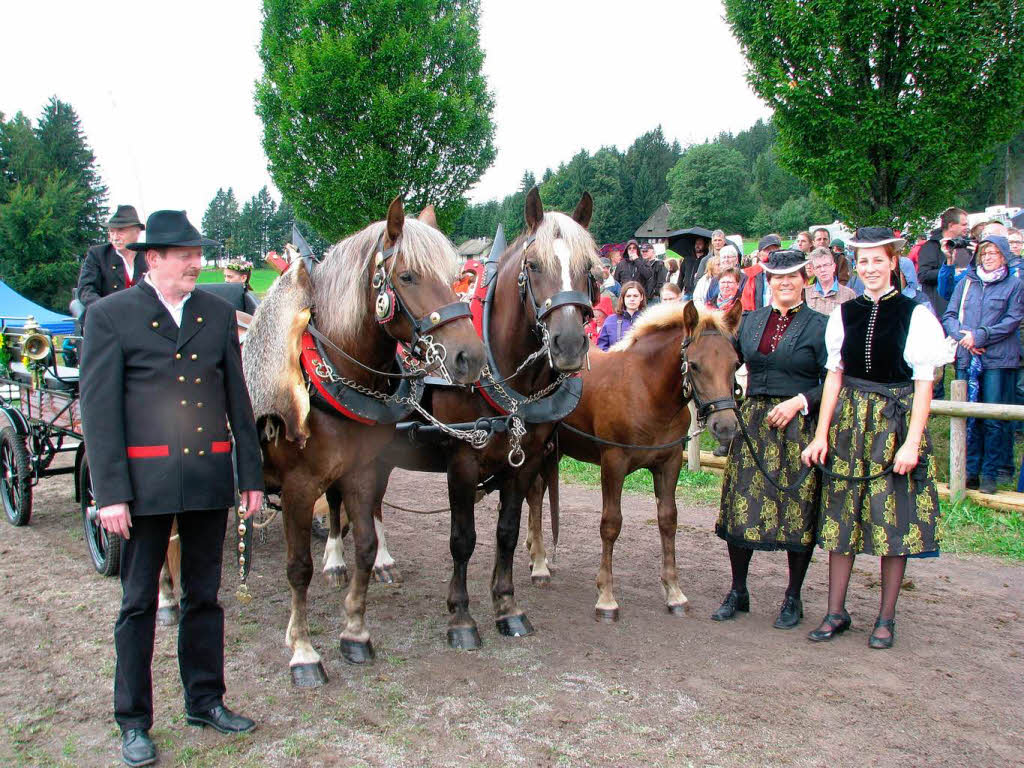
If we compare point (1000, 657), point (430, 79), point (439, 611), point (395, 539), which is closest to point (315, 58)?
point (430, 79)

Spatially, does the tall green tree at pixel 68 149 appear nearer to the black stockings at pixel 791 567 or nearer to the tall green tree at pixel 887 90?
the tall green tree at pixel 887 90

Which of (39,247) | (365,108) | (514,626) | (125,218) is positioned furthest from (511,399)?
(39,247)

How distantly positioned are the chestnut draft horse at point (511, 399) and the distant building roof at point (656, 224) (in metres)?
65.3

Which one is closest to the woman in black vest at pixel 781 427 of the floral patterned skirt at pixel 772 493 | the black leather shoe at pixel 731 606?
the floral patterned skirt at pixel 772 493

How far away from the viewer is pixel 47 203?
3459 cm

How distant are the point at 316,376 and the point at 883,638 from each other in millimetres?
3298

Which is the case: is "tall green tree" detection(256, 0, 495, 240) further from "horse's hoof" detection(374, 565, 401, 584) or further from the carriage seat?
"horse's hoof" detection(374, 565, 401, 584)

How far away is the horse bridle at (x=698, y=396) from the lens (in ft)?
13.4

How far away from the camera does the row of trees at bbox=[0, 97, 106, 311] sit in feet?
111

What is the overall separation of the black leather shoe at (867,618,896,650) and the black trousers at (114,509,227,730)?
332 cm

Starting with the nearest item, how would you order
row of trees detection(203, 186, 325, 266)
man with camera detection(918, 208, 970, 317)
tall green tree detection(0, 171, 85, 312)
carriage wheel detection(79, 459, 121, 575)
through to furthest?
carriage wheel detection(79, 459, 121, 575) < man with camera detection(918, 208, 970, 317) < tall green tree detection(0, 171, 85, 312) < row of trees detection(203, 186, 325, 266)

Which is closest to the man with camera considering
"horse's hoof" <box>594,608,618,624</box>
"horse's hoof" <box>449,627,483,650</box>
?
"horse's hoof" <box>594,608,618,624</box>

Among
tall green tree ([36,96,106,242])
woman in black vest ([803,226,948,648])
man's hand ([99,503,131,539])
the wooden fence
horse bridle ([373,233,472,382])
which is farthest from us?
tall green tree ([36,96,106,242])

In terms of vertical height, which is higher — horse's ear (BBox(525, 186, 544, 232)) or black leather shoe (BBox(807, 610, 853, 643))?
horse's ear (BBox(525, 186, 544, 232))
